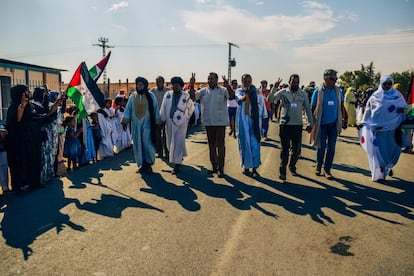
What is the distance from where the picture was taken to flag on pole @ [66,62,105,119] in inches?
283

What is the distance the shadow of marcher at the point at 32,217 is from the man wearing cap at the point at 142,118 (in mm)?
1879

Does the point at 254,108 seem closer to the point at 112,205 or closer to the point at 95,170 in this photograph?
the point at 112,205

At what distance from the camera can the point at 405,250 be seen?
388 centimetres

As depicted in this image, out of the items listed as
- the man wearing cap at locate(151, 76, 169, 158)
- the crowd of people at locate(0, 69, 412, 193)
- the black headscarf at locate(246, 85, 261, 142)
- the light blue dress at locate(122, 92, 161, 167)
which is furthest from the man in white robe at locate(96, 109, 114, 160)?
the black headscarf at locate(246, 85, 261, 142)

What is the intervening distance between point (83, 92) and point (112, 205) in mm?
2922

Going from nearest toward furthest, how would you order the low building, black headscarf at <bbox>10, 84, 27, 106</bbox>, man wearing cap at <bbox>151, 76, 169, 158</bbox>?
black headscarf at <bbox>10, 84, 27, 106</bbox> → man wearing cap at <bbox>151, 76, 169, 158</bbox> → the low building

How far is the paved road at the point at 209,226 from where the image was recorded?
353 cm

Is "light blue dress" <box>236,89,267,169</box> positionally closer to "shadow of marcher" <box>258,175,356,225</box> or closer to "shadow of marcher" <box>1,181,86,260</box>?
"shadow of marcher" <box>258,175,356,225</box>

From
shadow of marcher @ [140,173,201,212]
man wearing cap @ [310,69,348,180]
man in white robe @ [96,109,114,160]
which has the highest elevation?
man wearing cap @ [310,69,348,180]

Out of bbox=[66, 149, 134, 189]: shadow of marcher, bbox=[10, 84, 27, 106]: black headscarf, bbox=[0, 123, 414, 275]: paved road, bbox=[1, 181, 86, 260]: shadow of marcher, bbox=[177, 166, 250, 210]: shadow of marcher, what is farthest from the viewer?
bbox=[66, 149, 134, 189]: shadow of marcher

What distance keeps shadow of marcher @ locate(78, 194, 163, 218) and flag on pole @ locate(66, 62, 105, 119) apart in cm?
232

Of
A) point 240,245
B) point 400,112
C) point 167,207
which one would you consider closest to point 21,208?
point 167,207

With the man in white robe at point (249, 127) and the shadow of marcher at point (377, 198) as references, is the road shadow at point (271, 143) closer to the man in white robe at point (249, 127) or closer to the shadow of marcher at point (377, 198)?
the man in white robe at point (249, 127)

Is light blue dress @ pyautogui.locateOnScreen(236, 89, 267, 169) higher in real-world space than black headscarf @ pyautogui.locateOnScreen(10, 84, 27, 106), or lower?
lower
